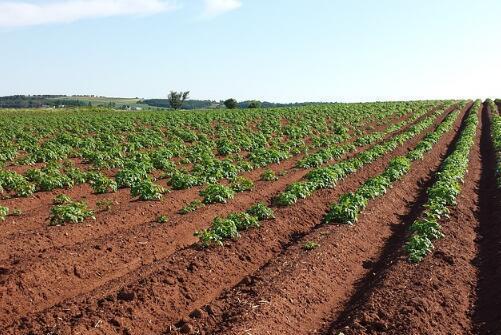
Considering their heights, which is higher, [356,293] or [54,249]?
[54,249]

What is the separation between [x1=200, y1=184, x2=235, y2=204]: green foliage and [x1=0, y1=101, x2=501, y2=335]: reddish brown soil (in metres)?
0.31

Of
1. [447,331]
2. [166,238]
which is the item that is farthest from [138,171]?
[447,331]

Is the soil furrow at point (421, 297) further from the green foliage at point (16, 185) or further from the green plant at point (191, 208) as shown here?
the green foliage at point (16, 185)

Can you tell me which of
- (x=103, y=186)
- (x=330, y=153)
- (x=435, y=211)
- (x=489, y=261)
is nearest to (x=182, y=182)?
(x=103, y=186)

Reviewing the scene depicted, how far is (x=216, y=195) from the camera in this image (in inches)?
578

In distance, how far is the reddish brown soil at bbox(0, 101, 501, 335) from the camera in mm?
7750

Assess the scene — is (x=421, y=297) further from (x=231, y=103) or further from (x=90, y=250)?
(x=231, y=103)

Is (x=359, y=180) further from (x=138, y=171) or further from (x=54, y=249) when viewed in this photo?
(x=54, y=249)

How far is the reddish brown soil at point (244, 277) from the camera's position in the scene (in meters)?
7.75

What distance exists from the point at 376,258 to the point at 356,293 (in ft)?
7.33

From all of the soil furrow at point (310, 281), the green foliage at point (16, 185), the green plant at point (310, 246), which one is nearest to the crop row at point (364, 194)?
the soil furrow at point (310, 281)

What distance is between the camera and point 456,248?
37.4 feet

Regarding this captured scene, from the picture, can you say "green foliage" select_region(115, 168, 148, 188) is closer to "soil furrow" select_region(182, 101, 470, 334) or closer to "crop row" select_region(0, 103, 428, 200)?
"crop row" select_region(0, 103, 428, 200)

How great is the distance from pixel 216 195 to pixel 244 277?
195 inches
